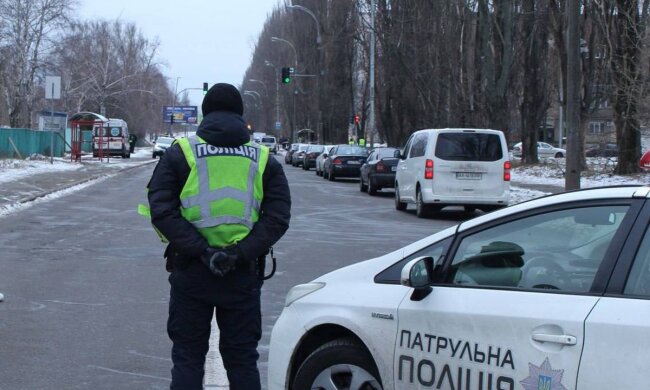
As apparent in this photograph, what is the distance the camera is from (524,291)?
4062 millimetres

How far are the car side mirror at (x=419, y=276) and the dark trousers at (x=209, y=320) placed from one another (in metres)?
0.78

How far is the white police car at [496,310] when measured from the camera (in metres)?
3.65

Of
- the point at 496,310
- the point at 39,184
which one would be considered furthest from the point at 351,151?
the point at 496,310

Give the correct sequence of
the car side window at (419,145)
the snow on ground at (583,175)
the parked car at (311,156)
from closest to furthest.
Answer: the car side window at (419,145)
the snow on ground at (583,175)
the parked car at (311,156)

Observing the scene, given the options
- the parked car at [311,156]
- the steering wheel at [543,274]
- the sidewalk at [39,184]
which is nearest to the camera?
the steering wheel at [543,274]

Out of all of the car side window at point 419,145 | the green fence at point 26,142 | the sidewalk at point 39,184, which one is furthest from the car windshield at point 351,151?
the car side window at point 419,145

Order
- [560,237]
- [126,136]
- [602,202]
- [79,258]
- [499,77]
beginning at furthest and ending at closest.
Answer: [126,136] → [499,77] → [79,258] → [560,237] → [602,202]

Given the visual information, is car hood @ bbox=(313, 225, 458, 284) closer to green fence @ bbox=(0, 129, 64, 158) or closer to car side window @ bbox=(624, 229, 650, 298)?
car side window @ bbox=(624, 229, 650, 298)

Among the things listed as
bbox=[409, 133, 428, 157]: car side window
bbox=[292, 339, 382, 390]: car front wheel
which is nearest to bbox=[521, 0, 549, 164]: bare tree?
bbox=[409, 133, 428, 157]: car side window

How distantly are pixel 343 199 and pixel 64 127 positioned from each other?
3173 centimetres

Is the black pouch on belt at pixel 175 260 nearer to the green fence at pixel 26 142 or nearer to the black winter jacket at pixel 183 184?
the black winter jacket at pixel 183 184

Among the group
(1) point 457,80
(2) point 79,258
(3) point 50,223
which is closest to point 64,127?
(1) point 457,80

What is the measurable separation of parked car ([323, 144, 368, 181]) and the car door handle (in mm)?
32238

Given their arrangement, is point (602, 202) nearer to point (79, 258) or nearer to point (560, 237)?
point (560, 237)
